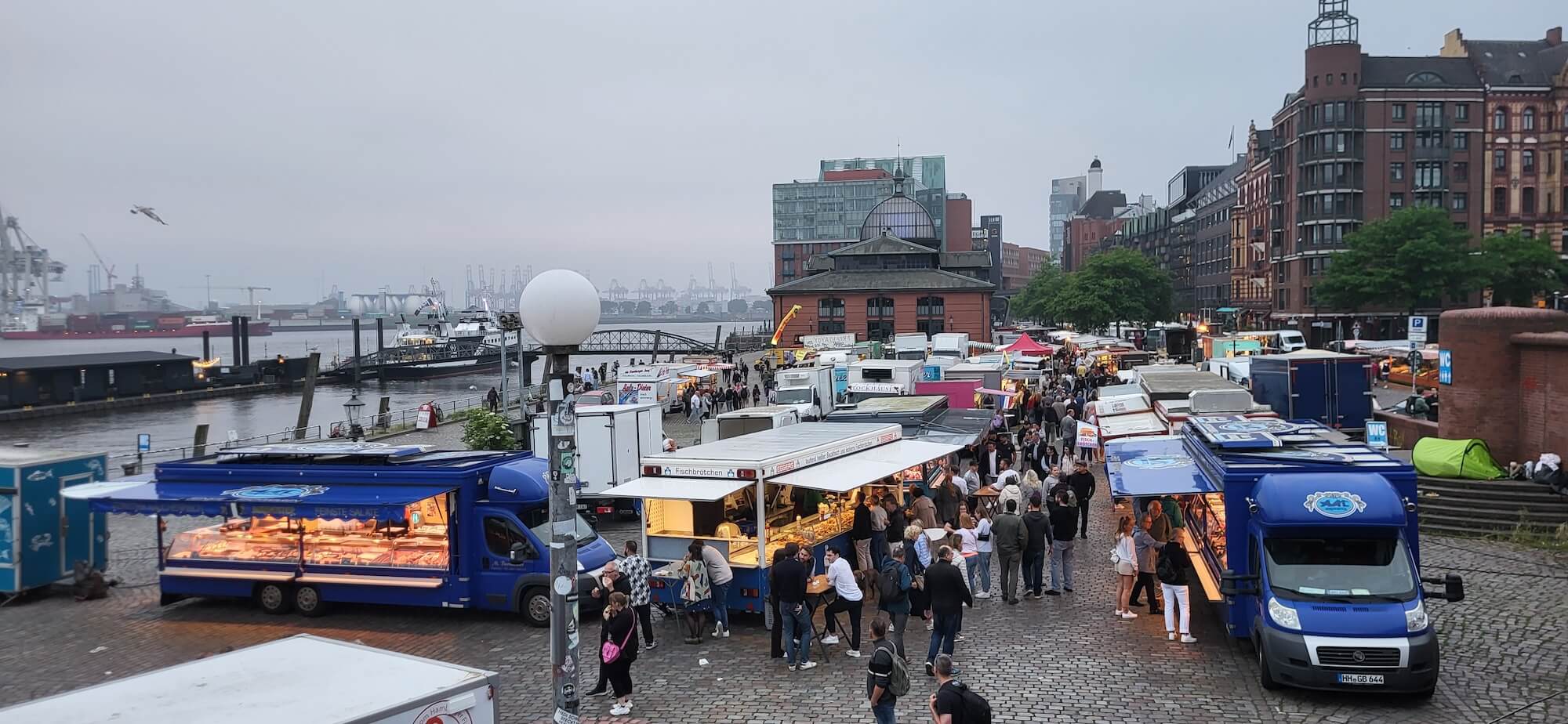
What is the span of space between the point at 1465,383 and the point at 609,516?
61.6 feet

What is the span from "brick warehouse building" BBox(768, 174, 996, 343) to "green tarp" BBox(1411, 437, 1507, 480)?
6479 cm

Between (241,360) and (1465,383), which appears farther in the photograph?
(241,360)

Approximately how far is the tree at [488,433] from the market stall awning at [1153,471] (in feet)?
56.8

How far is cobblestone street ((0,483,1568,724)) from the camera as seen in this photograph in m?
10.5

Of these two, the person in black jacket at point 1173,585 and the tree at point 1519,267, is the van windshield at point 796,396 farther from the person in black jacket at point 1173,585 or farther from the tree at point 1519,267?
the tree at point 1519,267

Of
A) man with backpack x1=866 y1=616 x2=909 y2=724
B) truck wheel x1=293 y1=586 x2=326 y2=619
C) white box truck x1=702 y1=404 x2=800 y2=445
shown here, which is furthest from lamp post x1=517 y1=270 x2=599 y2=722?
white box truck x1=702 y1=404 x2=800 y2=445

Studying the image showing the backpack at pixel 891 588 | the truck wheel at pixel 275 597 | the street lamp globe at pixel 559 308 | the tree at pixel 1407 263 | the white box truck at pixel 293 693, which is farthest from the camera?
the tree at pixel 1407 263

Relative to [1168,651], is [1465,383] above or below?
above

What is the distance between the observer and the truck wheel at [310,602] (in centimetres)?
1492

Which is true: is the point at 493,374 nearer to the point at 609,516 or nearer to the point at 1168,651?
the point at 609,516

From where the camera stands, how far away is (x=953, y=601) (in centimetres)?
1129

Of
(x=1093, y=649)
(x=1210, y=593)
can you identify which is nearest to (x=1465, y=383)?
(x=1210, y=593)

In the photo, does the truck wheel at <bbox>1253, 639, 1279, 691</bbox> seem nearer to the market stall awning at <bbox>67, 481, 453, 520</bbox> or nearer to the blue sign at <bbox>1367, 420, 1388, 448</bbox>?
the market stall awning at <bbox>67, 481, 453, 520</bbox>

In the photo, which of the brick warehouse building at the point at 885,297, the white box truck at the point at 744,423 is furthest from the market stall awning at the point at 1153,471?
the brick warehouse building at the point at 885,297
